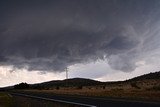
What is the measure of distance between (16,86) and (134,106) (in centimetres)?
16814

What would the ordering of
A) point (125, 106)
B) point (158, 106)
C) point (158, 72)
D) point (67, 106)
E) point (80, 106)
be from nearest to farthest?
point (158, 106) → point (125, 106) → point (80, 106) → point (67, 106) → point (158, 72)

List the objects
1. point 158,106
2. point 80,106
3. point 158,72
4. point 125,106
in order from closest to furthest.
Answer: point 158,106 → point 125,106 → point 80,106 → point 158,72

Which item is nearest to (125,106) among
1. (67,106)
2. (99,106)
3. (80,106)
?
(99,106)

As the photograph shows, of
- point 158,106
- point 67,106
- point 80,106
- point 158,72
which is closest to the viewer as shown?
point 158,106

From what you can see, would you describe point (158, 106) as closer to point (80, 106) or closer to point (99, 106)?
point (99, 106)

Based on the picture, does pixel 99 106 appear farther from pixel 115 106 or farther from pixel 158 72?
pixel 158 72

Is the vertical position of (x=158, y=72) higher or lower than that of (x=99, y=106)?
higher

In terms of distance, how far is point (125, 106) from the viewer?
70.6 ft

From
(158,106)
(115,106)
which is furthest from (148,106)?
(115,106)

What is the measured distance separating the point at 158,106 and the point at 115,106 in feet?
10.6

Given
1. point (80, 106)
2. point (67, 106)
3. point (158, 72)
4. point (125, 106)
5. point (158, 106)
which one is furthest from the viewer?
point (158, 72)

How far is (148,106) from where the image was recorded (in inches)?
805

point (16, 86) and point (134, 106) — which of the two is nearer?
point (134, 106)

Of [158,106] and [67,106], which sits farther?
[67,106]
